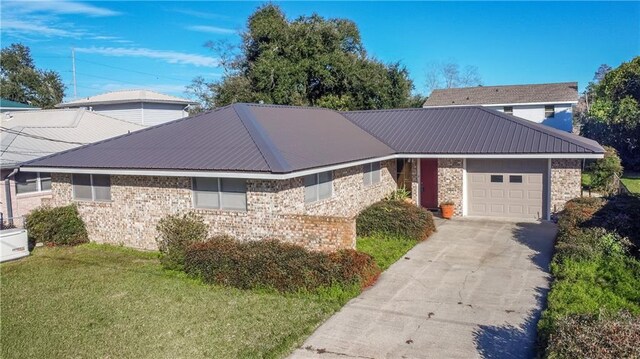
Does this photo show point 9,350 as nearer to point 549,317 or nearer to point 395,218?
point 549,317

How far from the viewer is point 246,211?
13.7 m

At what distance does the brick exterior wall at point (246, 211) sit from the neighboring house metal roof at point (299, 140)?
24.9 inches

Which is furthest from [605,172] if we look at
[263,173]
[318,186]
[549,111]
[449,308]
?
[263,173]

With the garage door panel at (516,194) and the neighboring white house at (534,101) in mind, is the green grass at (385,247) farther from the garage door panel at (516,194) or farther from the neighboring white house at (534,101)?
the neighboring white house at (534,101)

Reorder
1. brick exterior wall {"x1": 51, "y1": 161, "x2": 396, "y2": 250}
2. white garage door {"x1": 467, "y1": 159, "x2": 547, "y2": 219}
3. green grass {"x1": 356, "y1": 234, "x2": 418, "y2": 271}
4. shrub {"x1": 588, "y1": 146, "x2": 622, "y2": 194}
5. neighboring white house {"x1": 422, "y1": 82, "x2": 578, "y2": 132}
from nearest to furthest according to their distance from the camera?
brick exterior wall {"x1": 51, "y1": 161, "x2": 396, "y2": 250} → green grass {"x1": 356, "y1": 234, "x2": 418, "y2": 271} → white garage door {"x1": 467, "y1": 159, "x2": 547, "y2": 219} → shrub {"x1": 588, "y1": 146, "x2": 622, "y2": 194} → neighboring white house {"x1": 422, "y1": 82, "x2": 578, "y2": 132}

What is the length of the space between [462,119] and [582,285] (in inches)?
488

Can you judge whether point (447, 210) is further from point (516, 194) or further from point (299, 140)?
point (299, 140)

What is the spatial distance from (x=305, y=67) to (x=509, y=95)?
1879cm

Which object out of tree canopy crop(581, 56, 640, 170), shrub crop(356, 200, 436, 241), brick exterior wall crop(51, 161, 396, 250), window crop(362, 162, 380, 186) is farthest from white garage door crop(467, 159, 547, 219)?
tree canopy crop(581, 56, 640, 170)

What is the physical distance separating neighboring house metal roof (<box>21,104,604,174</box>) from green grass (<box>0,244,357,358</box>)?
10.5 ft

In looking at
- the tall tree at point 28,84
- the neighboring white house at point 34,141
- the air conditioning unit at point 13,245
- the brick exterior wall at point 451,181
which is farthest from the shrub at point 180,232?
the tall tree at point 28,84

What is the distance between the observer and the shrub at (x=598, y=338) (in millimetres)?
5953

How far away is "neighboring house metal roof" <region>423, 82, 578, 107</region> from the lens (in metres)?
40.5

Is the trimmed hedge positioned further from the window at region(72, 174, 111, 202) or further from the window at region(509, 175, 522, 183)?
the window at region(509, 175, 522, 183)
